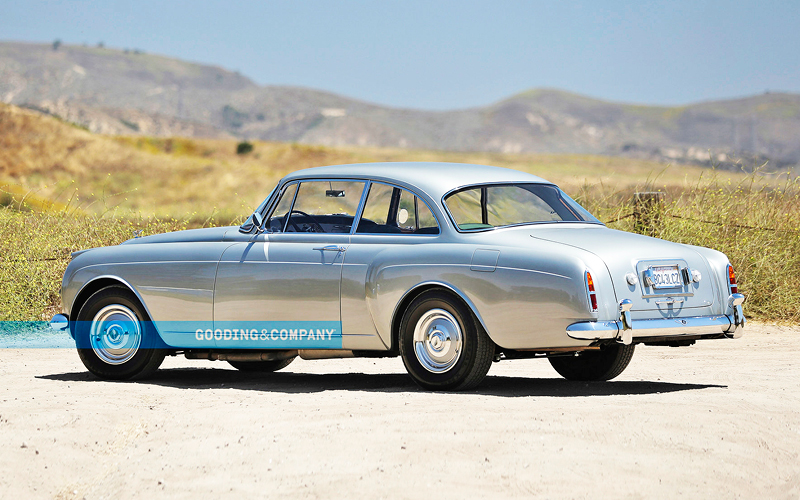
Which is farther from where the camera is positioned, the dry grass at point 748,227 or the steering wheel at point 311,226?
the dry grass at point 748,227

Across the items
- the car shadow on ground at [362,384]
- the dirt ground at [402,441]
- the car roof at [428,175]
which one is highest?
the car roof at [428,175]

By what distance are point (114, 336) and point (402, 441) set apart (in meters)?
3.67

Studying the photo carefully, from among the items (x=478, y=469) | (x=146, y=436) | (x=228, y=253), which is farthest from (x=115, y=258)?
(x=478, y=469)

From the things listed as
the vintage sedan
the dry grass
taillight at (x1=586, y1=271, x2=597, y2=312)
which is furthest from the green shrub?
taillight at (x1=586, y1=271, x2=597, y2=312)

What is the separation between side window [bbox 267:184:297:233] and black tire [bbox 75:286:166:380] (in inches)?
50.5

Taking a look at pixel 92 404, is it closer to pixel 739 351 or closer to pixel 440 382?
pixel 440 382

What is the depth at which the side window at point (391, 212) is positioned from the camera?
757 cm

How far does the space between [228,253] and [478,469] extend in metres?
3.47

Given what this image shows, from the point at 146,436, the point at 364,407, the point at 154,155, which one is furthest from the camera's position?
the point at 154,155

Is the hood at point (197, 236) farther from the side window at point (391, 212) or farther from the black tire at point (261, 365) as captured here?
the black tire at point (261, 365)

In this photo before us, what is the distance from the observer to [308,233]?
7832mm

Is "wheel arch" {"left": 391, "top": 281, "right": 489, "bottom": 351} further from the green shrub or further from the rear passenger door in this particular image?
the green shrub

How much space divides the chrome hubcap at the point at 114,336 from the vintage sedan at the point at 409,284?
0.04 ft

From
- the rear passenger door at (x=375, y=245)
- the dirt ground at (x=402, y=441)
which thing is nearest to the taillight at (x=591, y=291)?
the dirt ground at (x=402, y=441)
